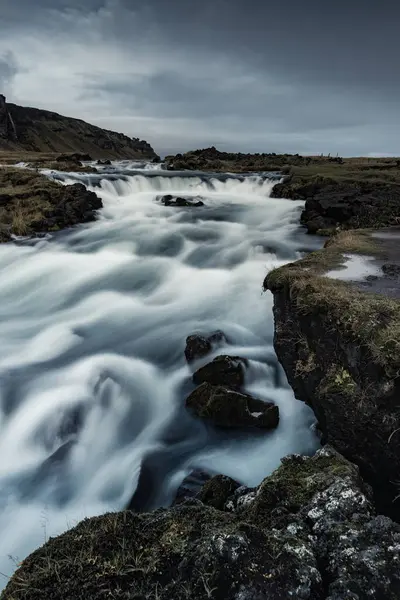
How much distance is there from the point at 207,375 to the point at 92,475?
3168mm

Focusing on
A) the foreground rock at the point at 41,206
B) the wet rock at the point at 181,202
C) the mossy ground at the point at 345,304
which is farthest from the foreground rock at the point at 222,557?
the wet rock at the point at 181,202

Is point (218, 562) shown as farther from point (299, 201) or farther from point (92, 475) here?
point (299, 201)

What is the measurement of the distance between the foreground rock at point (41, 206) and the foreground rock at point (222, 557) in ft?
61.1

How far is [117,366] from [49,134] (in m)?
181

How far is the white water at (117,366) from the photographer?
295 inches

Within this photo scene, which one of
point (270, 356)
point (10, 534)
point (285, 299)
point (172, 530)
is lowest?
point (10, 534)

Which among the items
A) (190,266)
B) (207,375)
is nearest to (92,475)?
(207,375)

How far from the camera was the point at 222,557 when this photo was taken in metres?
3.35

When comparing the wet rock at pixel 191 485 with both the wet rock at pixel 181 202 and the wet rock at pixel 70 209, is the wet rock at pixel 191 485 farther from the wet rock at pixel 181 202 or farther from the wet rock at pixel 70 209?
the wet rock at pixel 181 202

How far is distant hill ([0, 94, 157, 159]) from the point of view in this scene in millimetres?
144750

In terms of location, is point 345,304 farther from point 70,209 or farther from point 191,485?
point 70,209

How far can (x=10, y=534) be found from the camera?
6.49 meters

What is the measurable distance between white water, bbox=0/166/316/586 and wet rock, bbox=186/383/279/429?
248 mm

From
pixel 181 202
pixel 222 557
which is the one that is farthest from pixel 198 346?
pixel 181 202
